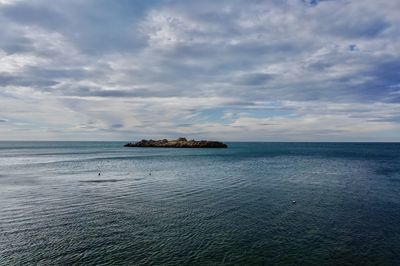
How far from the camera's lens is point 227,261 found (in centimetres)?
1642

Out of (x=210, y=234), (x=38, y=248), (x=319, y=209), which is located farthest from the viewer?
(x=319, y=209)

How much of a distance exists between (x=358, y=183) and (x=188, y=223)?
33104 mm

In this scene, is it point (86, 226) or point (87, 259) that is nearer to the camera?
point (87, 259)

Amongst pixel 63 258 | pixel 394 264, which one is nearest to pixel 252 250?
pixel 394 264

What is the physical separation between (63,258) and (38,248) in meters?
2.50

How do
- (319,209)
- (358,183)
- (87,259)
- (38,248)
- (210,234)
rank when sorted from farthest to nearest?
1. (358,183)
2. (319,209)
3. (210,234)
4. (38,248)
5. (87,259)

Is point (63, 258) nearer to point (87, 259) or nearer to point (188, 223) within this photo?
point (87, 259)

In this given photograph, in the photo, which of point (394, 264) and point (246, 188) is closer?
point (394, 264)

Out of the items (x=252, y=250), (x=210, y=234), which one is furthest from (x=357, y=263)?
(x=210, y=234)

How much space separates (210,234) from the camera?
67.7 ft

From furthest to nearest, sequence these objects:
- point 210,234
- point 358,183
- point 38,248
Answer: point 358,183, point 210,234, point 38,248

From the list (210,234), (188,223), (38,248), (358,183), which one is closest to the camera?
(38,248)

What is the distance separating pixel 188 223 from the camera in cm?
2314

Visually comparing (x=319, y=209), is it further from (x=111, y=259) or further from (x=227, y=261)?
(x=111, y=259)
